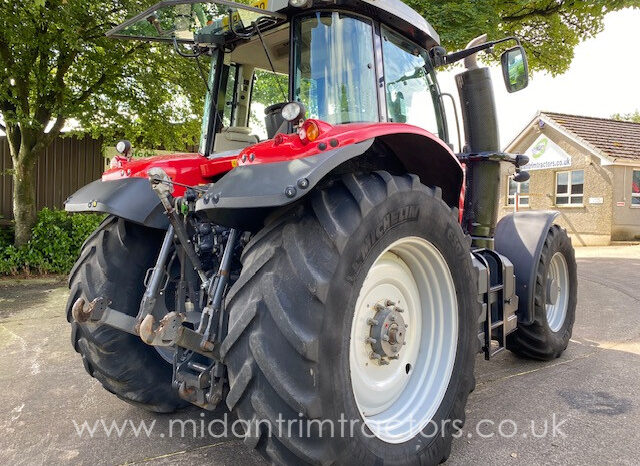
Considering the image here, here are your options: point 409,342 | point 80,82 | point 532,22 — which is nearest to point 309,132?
point 409,342

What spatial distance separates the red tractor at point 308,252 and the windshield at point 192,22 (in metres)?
0.01

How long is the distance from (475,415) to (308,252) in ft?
5.78

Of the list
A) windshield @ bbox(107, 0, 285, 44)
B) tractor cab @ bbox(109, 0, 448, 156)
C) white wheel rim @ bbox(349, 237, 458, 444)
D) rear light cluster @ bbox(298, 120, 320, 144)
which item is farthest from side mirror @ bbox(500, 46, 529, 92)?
rear light cluster @ bbox(298, 120, 320, 144)

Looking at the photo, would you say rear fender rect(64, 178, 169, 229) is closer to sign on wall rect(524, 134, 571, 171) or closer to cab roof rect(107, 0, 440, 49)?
cab roof rect(107, 0, 440, 49)

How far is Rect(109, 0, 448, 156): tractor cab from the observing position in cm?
241

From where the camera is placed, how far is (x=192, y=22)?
8.87 feet

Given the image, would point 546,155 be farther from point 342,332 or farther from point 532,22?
point 342,332

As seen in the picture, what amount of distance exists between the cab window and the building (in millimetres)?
14724

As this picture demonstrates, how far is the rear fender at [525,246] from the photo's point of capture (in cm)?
366

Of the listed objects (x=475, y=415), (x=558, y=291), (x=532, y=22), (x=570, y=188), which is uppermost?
(x=532, y=22)

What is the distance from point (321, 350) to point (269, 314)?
225mm

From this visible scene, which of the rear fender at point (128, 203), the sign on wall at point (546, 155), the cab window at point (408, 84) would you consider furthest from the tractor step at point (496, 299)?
the sign on wall at point (546, 155)

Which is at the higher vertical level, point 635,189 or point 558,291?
point 635,189

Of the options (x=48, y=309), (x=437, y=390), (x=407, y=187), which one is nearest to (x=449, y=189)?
(x=407, y=187)
